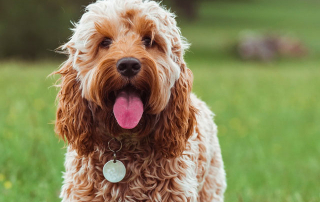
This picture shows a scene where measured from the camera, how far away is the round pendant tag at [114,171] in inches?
143

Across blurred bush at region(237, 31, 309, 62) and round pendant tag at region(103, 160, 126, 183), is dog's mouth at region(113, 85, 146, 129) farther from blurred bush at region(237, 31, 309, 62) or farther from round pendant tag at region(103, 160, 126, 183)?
blurred bush at region(237, 31, 309, 62)

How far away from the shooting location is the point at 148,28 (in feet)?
11.5

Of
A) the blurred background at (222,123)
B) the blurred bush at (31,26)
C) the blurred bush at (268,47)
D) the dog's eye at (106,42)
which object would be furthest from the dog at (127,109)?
the blurred bush at (268,47)

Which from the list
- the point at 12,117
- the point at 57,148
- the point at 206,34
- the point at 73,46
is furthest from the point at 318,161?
the point at 206,34

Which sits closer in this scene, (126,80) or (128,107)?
(126,80)

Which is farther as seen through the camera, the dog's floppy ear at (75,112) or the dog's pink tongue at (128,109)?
the dog's floppy ear at (75,112)

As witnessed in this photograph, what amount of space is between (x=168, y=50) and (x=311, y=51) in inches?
1140

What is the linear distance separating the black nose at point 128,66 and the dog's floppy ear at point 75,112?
0.56 m

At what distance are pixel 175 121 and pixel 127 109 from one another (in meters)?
0.54

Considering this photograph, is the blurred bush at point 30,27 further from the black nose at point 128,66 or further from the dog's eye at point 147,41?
the black nose at point 128,66

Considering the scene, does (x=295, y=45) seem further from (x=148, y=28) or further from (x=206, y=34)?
(x=148, y=28)

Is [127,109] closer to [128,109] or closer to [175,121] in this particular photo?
[128,109]

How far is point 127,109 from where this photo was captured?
3.35m

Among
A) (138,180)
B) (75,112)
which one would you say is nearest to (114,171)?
(138,180)
